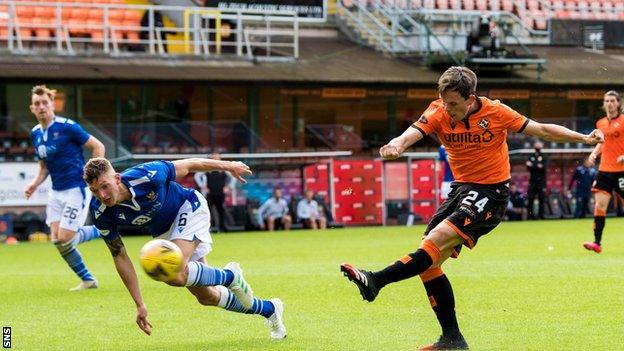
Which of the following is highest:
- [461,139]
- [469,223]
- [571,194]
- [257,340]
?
[461,139]

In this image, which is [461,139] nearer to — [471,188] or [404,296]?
[471,188]

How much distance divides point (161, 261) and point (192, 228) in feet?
3.64

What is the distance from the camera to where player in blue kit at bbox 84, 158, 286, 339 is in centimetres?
927

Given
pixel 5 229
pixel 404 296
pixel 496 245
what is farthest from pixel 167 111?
pixel 404 296

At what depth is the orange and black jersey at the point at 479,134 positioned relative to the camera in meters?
9.41

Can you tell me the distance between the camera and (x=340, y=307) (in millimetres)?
12484

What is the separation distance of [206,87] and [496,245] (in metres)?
14.6

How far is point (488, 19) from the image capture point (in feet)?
Answer: 125

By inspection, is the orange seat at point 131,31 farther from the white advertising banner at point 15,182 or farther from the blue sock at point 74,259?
the blue sock at point 74,259

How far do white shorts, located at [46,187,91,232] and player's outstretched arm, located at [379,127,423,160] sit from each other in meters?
7.12

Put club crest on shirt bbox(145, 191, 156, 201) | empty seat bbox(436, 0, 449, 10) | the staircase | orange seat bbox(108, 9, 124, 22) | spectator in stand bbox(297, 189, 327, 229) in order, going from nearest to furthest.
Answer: club crest on shirt bbox(145, 191, 156, 201) < spectator in stand bbox(297, 189, 327, 229) < orange seat bbox(108, 9, 124, 22) < the staircase < empty seat bbox(436, 0, 449, 10)

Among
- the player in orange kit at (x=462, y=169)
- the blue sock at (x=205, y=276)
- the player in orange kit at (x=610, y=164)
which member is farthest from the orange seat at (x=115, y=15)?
the player in orange kit at (x=462, y=169)

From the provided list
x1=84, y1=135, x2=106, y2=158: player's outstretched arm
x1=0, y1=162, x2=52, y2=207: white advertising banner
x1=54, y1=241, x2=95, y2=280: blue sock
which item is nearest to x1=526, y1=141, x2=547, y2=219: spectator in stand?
x1=0, y1=162, x2=52, y2=207: white advertising banner

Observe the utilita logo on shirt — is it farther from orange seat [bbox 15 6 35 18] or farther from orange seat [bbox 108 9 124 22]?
orange seat [bbox 108 9 124 22]
